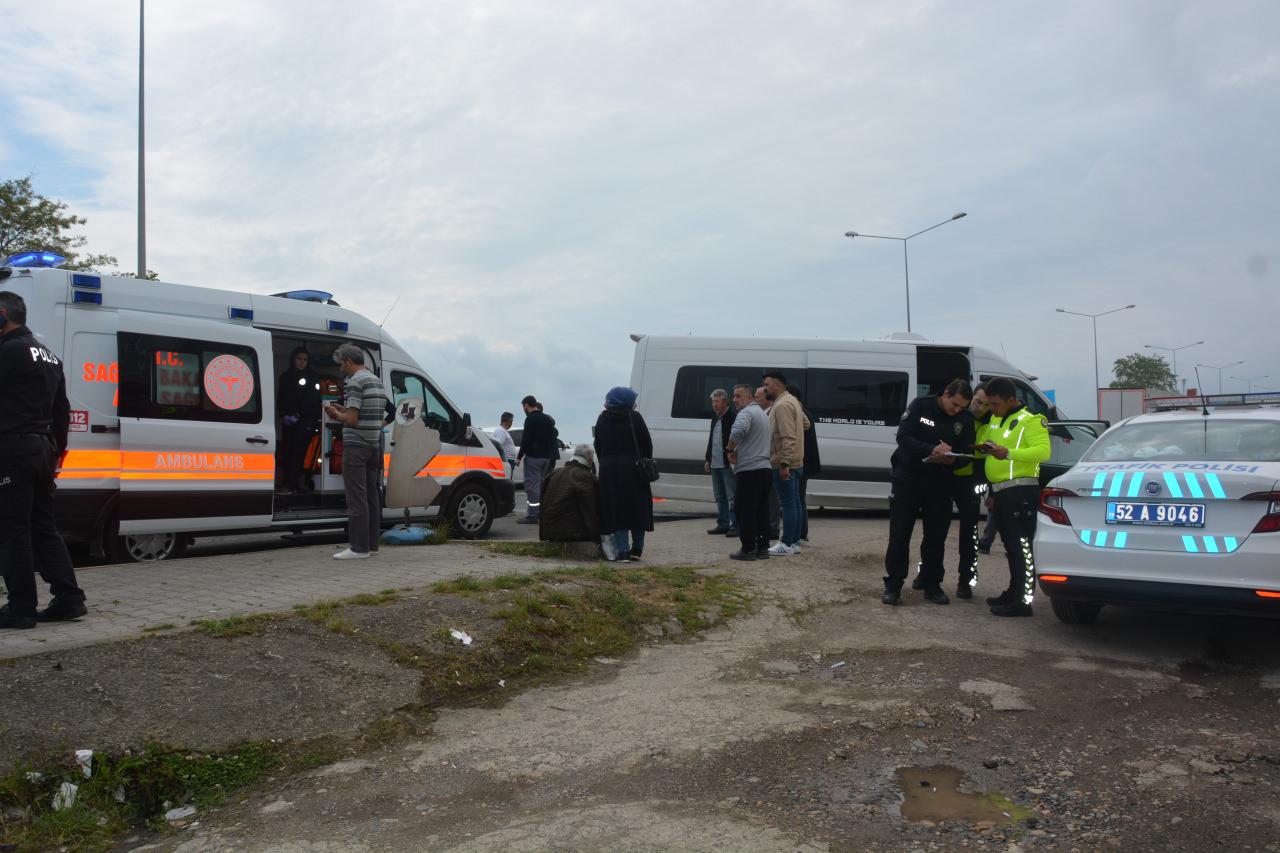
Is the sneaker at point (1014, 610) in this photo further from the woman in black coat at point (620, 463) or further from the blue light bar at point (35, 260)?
the blue light bar at point (35, 260)

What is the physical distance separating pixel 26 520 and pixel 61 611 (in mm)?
630

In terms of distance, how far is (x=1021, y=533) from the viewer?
7355 millimetres

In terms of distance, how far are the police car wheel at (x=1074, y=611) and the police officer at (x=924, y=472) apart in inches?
43.0

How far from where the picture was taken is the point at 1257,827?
3.42 meters

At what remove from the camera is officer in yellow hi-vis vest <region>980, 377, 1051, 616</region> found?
7.28m

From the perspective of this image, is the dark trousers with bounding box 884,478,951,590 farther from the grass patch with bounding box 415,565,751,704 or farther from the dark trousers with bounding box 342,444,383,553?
the dark trousers with bounding box 342,444,383,553

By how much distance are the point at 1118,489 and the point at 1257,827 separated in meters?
3.11

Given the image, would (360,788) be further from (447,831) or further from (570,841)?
(570,841)

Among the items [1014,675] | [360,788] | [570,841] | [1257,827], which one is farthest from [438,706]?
[1257,827]

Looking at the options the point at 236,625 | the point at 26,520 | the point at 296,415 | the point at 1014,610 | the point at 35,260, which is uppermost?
the point at 35,260

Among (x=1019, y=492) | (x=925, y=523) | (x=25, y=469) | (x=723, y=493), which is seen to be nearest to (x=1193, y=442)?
(x=1019, y=492)

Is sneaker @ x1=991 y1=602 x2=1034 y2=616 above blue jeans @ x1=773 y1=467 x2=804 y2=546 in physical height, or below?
below

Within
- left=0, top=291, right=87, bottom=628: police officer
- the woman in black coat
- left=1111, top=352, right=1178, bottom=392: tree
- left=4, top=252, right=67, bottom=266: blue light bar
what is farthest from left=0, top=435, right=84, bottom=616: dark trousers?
left=1111, top=352, right=1178, bottom=392: tree

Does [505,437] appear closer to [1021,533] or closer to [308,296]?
[308,296]
